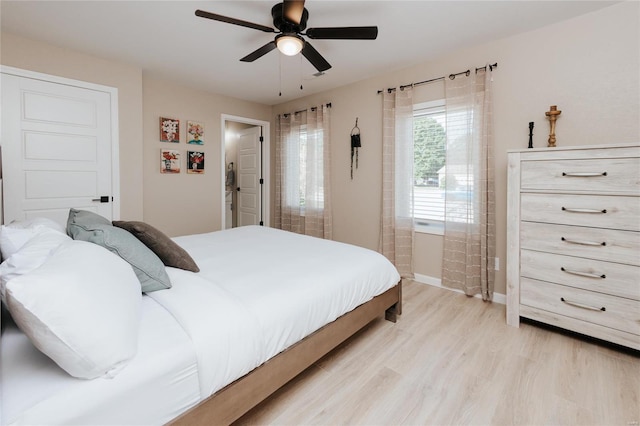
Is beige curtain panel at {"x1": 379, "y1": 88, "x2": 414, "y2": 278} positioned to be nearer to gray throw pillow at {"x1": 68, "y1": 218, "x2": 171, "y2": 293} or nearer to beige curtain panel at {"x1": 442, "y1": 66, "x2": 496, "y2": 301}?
beige curtain panel at {"x1": 442, "y1": 66, "x2": 496, "y2": 301}

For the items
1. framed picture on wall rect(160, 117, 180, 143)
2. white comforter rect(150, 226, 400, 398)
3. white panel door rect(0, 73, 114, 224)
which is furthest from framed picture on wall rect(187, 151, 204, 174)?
white comforter rect(150, 226, 400, 398)

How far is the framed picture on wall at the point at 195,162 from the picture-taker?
4.26 meters

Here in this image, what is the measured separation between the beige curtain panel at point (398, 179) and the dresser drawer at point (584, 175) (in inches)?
52.5

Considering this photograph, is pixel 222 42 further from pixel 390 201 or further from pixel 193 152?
pixel 390 201

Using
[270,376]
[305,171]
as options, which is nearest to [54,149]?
[305,171]

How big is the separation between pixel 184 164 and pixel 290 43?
2.82 meters

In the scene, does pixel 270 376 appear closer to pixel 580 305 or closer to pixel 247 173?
pixel 580 305

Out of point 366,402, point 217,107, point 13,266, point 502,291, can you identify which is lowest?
point 366,402

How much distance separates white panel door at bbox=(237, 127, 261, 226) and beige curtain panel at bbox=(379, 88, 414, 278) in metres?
2.62

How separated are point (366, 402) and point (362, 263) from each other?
847 millimetres

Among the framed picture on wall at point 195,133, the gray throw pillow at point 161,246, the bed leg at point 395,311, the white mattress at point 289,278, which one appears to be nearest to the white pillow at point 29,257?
the gray throw pillow at point 161,246

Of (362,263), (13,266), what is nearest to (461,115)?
(362,263)

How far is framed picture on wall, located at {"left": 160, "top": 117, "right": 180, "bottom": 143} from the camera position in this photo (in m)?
3.94

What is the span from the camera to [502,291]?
286 centimetres
